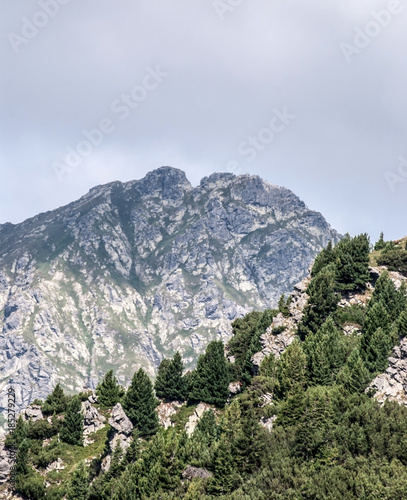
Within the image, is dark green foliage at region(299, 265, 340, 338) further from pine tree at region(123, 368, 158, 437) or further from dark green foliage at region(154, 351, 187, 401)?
pine tree at region(123, 368, 158, 437)

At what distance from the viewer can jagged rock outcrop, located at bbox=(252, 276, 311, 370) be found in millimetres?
80062

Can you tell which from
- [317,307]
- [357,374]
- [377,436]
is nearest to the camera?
[377,436]

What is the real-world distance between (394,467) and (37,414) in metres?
65.7

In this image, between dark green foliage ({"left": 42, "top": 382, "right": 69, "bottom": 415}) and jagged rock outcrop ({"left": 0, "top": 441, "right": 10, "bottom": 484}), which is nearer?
jagged rock outcrop ({"left": 0, "top": 441, "right": 10, "bottom": 484})

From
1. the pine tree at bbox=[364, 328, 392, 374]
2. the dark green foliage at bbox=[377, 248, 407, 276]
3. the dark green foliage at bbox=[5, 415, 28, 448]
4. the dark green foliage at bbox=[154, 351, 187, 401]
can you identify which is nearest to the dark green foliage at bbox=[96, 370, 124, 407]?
the dark green foliage at bbox=[154, 351, 187, 401]

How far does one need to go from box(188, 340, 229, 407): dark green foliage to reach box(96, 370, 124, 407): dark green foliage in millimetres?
16307

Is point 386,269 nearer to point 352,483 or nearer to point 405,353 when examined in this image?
point 405,353

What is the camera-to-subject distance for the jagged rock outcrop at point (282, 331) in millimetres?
80062

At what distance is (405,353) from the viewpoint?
6228 cm

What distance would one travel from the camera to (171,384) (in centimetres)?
8600

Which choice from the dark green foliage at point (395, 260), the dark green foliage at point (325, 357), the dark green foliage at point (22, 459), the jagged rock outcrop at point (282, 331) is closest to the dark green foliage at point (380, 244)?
the dark green foliage at point (395, 260)

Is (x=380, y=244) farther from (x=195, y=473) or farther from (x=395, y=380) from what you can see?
(x=195, y=473)

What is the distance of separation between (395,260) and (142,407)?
62289 millimetres

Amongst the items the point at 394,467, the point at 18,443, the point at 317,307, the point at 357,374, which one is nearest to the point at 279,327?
the point at 317,307
